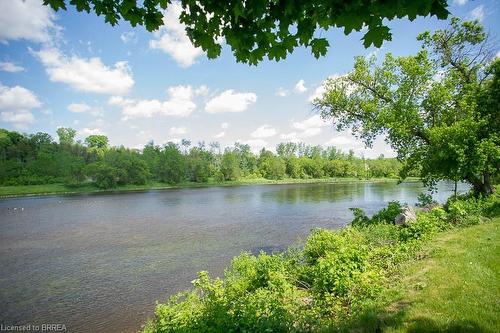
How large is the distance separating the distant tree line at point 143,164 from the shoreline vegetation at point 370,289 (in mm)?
64682

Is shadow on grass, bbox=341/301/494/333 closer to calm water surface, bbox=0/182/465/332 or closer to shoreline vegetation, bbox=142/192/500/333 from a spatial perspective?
shoreline vegetation, bbox=142/192/500/333

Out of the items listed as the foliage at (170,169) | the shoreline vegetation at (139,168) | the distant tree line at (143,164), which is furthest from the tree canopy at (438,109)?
the foliage at (170,169)

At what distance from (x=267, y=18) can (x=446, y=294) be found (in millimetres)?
7962

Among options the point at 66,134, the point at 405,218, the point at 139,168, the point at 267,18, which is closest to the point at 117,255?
the point at 405,218

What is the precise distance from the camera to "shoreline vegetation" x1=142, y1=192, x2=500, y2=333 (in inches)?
267

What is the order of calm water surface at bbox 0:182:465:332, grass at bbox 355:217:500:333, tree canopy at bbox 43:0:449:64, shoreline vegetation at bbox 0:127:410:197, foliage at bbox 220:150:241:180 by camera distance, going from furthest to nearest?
foliage at bbox 220:150:241:180 < shoreline vegetation at bbox 0:127:410:197 < calm water surface at bbox 0:182:465:332 < grass at bbox 355:217:500:333 < tree canopy at bbox 43:0:449:64

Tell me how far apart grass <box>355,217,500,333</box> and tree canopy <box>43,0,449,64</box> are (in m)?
5.82

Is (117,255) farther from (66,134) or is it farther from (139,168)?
(66,134)

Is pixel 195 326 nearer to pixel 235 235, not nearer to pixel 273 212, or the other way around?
pixel 235 235

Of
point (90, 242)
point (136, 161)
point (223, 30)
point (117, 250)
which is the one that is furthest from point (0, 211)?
point (223, 30)

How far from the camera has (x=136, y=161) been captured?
353 ft

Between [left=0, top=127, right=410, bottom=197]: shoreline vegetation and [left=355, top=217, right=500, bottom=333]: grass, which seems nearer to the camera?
[left=355, top=217, right=500, bottom=333]: grass

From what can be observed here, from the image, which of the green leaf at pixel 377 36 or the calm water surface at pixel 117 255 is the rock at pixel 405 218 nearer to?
the calm water surface at pixel 117 255

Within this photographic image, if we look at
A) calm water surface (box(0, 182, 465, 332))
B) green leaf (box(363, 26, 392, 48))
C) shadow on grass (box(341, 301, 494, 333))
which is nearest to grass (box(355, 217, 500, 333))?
shadow on grass (box(341, 301, 494, 333))
